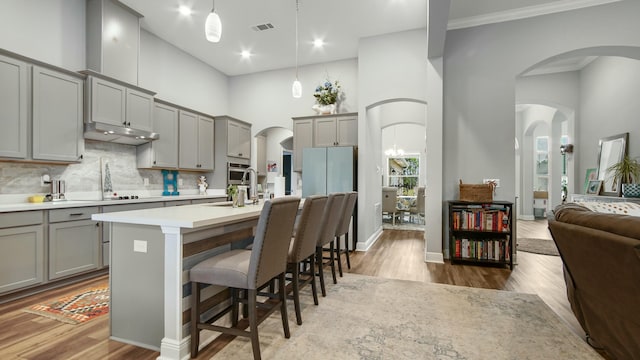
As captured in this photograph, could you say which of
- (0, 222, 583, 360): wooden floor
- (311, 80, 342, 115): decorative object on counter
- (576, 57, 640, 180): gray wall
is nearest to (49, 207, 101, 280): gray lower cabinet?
(0, 222, 583, 360): wooden floor

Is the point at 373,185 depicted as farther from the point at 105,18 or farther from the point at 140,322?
the point at 105,18

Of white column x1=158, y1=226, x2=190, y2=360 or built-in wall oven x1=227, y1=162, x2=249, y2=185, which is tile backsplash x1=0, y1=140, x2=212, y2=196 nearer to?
built-in wall oven x1=227, y1=162, x2=249, y2=185

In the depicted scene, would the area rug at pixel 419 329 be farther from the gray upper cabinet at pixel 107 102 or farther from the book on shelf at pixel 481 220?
the gray upper cabinet at pixel 107 102

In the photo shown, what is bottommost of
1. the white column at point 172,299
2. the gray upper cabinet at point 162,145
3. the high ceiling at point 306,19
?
the white column at point 172,299

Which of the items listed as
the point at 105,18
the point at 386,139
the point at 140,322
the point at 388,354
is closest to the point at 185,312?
the point at 140,322

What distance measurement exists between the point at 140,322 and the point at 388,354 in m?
1.67

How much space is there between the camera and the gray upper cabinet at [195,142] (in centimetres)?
519

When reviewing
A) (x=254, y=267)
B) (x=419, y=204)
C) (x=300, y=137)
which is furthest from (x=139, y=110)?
(x=419, y=204)

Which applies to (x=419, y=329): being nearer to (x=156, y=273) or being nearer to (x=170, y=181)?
(x=156, y=273)

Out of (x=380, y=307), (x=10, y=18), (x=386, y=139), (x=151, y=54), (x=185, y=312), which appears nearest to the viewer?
(x=185, y=312)

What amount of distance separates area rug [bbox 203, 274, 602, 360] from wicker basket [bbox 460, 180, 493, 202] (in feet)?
→ 4.66

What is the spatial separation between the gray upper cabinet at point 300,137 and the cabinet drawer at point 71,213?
3133 mm

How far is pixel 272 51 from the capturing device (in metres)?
5.52

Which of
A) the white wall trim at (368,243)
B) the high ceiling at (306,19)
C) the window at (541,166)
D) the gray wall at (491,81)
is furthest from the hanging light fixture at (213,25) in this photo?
the window at (541,166)
